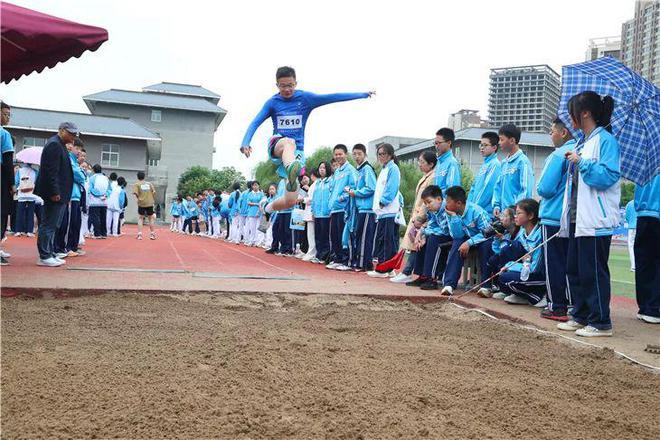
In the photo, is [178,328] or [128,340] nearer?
[128,340]

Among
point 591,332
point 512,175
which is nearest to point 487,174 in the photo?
point 512,175

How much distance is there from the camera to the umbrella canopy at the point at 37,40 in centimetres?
523

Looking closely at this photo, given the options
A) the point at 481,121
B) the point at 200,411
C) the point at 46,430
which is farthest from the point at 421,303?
the point at 481,121

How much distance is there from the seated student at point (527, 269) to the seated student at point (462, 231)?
1.38 feet

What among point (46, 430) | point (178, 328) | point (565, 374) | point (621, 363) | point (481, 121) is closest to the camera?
point (46, 430)

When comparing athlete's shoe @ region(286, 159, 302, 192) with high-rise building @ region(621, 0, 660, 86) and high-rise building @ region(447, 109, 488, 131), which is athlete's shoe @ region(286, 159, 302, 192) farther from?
high-rise building @ region(621, 0, 660, 86)

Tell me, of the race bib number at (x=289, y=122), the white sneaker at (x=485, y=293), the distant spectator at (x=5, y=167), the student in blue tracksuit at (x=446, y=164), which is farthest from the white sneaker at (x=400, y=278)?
the distant spectator at (x=5, y=167)

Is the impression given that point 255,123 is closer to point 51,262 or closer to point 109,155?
point 51,262

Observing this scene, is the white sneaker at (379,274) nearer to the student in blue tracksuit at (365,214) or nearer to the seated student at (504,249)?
the student in blue tracksuit at (365,214)

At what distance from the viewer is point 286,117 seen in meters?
6.60

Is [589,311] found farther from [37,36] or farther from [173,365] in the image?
[37,36]

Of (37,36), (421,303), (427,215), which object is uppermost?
(37,36)

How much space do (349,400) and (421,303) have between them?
3.22m

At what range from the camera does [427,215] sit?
22.0 ft
